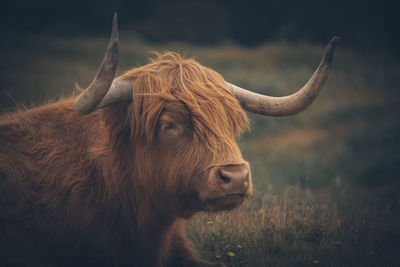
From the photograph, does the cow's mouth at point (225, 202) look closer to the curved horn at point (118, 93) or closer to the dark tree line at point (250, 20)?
the curved horn at point (118, 93)

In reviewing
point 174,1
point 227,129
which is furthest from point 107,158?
point 174,1

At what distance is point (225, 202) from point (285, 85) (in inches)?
569

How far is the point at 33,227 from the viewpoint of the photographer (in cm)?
291

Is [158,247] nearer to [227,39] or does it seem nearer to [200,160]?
[200,160]

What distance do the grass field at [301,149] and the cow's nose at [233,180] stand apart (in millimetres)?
1211

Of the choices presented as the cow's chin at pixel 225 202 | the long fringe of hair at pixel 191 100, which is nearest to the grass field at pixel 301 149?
the long fringe of hair at pixel 191 100

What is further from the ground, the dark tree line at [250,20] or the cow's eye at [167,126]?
the dark tree line at [250,20]

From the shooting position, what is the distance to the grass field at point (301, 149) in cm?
384

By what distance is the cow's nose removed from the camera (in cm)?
255

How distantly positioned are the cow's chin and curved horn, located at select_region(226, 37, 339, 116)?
0.94 m

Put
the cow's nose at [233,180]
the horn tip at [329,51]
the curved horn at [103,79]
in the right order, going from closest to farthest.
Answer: the curved horn at [103,79] → the cow's nose at [233,180] → the horn tip at [329,51]

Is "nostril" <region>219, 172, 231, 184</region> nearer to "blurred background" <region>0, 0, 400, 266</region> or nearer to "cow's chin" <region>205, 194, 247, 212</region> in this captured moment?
"cow's chin" <region>205, 194, 247, 212</region>

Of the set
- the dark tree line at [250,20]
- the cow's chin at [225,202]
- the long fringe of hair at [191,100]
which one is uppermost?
the dark tree line at [250,20]

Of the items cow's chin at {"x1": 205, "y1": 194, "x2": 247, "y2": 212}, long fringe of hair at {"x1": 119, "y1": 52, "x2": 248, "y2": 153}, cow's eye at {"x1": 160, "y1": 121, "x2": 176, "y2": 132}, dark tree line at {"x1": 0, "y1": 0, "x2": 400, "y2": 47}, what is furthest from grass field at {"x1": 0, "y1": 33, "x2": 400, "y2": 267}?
dark tree line at {"x1": 0, "y1": 0, "x2": 400, "y2": 47}
